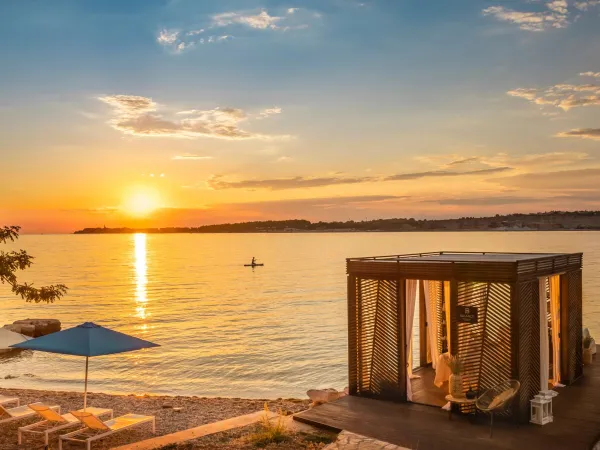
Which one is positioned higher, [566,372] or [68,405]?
[566,372]

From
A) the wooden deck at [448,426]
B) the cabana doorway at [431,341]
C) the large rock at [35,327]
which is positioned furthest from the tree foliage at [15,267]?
the large rock at [35,327]

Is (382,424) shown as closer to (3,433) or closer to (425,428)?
(425,428)

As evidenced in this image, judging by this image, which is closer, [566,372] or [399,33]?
[566,372]

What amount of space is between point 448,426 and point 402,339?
80.8 inches

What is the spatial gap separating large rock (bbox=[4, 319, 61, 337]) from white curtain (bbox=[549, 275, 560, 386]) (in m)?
30.8

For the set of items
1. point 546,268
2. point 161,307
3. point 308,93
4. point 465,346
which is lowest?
point 161,307

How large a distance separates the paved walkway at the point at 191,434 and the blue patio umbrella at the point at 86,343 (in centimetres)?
146

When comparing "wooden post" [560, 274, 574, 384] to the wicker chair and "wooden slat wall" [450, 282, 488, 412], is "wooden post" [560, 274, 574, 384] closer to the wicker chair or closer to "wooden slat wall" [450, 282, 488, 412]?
the wicker chair

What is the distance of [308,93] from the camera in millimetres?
26547

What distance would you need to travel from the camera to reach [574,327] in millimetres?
14266

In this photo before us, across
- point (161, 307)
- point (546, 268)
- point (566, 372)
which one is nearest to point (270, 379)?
point (566, 372)

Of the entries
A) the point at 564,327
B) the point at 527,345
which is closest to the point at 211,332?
the point at 564,327

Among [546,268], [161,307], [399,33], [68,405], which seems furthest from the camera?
[161,307]

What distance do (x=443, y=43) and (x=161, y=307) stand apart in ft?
122
